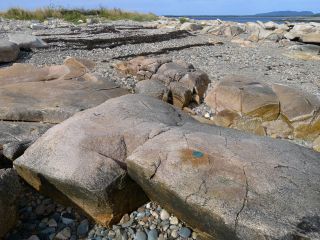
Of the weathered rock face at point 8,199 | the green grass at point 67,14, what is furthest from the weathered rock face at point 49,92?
the green grass at point 67,14

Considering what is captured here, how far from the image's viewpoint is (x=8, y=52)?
12820mm

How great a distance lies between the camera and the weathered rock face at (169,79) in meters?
8.99

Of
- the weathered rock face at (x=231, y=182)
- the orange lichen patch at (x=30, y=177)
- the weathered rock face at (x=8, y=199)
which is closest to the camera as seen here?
the weathered rock face at (x=231, y=182)

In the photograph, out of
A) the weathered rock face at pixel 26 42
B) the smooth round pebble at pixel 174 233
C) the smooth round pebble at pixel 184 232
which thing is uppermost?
the smooth round pebble at pixel 184 232

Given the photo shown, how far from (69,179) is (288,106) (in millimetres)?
4899

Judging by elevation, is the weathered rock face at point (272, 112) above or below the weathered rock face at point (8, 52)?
above

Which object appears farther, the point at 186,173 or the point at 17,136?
the point at 17,136

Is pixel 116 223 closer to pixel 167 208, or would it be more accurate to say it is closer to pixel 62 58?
pixel 167 208

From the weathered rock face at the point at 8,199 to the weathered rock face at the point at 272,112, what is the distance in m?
4.74

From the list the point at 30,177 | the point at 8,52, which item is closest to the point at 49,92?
the point at 30,177

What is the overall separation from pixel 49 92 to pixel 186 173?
4.22m

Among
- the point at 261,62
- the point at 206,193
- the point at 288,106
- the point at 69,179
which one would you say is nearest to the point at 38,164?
the point at 69,179

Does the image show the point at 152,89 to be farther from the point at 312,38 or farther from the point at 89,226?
the point at 312,38

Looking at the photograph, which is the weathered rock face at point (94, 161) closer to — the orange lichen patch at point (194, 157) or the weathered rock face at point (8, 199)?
the weathered rock face at point (8, 199)
